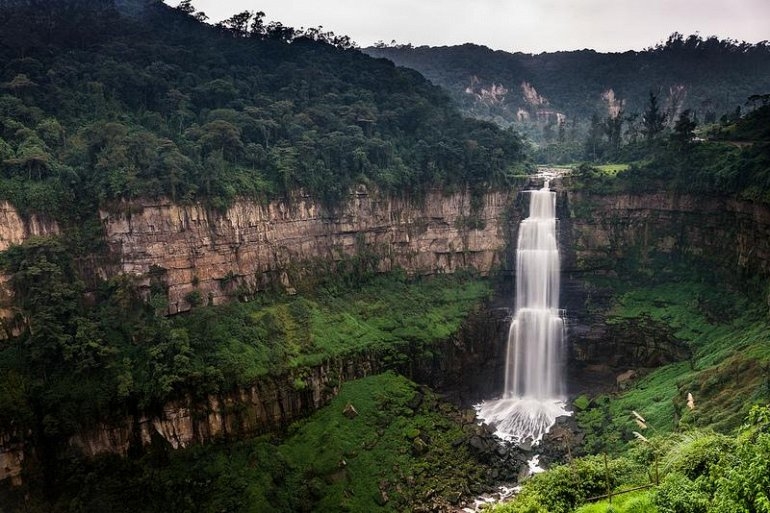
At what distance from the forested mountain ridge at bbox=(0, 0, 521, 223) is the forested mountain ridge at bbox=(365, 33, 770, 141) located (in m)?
31.5

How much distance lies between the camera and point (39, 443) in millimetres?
21547

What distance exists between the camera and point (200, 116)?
34.9 meters

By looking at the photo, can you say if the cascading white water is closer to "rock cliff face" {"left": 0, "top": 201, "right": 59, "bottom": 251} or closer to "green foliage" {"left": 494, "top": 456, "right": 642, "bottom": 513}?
"green foliage" {"left": 494, "top": 456, "right": 642, "bottom": 513}

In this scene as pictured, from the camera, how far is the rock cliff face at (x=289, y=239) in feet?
89.7

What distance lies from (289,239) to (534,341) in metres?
16.1

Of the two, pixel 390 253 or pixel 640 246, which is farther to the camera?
pixel 390 253

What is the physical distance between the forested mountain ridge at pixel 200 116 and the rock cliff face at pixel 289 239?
120cm

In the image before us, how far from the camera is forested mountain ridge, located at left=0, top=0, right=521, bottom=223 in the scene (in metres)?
27.3

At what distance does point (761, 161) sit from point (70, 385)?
115 feet

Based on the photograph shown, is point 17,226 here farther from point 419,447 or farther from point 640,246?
point 640,246

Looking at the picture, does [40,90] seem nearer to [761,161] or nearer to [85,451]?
[85,451]

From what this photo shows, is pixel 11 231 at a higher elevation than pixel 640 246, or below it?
higher

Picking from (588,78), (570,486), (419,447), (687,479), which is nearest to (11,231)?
(419,447)

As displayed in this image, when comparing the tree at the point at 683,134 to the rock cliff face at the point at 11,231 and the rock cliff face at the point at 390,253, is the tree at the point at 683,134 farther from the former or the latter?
the rock cliff face at the point at 11,231
